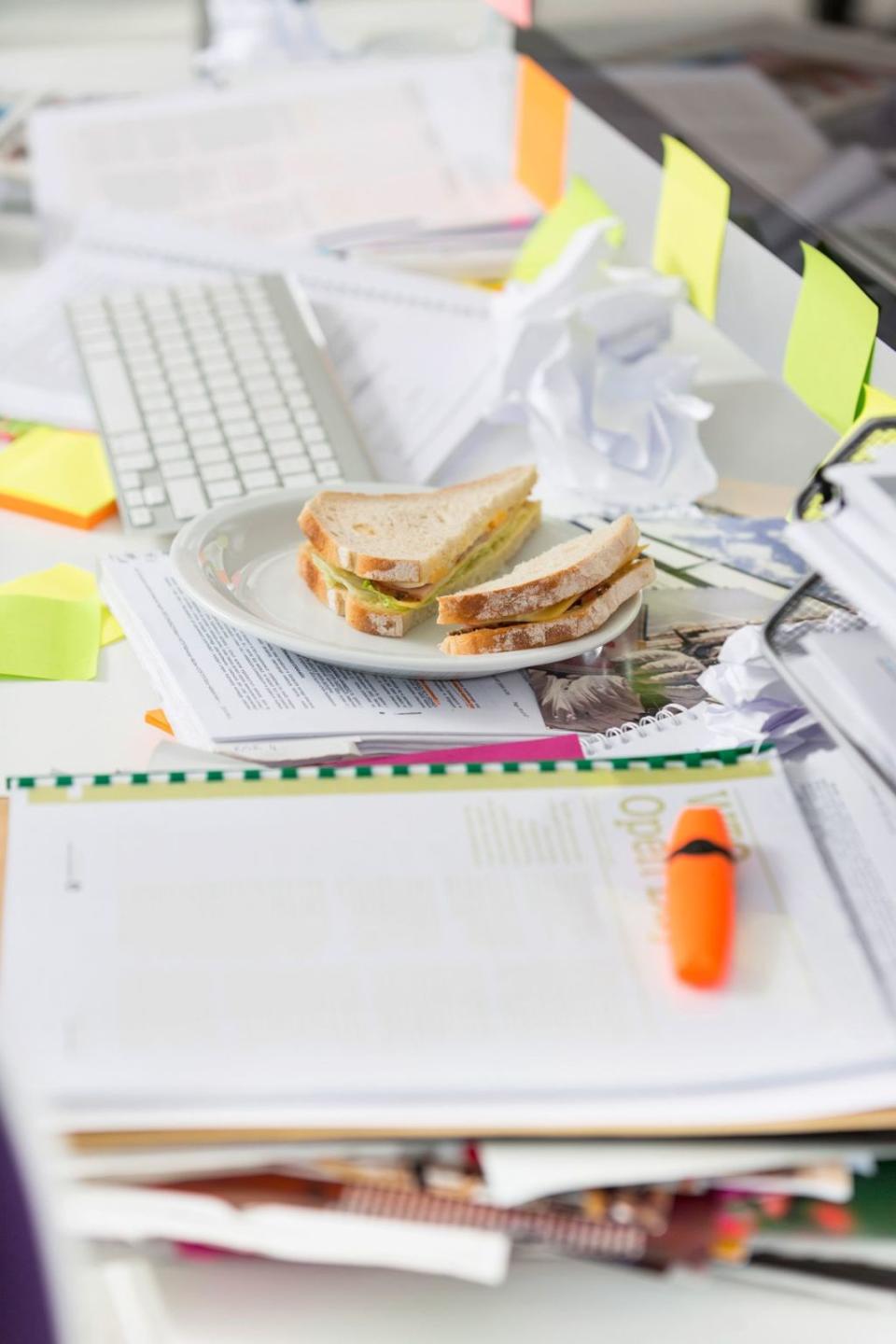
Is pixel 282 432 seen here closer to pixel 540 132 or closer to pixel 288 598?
pixel 288 598

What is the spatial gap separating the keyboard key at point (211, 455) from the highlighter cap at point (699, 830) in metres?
0.43

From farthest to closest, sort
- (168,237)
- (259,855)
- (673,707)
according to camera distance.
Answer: (168,237), (673,707), (259,855)

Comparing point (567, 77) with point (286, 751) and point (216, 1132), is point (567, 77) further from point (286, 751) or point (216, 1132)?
point (216, 1132)

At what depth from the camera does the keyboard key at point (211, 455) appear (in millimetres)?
864

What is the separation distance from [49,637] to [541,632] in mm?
252

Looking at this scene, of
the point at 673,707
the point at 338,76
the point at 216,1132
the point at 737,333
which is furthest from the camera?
the point at 338,76

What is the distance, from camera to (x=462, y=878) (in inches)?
19.9

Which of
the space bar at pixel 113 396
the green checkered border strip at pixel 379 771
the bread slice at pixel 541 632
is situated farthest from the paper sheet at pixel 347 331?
the green checkered border strip at pixel 379 771

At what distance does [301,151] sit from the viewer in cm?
135

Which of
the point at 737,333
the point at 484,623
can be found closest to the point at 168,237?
the point at 737,333

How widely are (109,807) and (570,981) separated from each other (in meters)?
0.18

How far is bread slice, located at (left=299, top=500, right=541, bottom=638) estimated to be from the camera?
681 millimetres

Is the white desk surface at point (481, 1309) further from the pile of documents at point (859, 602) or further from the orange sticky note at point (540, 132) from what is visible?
the orange sticky note at point (540, 132)

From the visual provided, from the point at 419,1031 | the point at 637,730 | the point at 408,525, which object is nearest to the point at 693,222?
the point at 408,525
